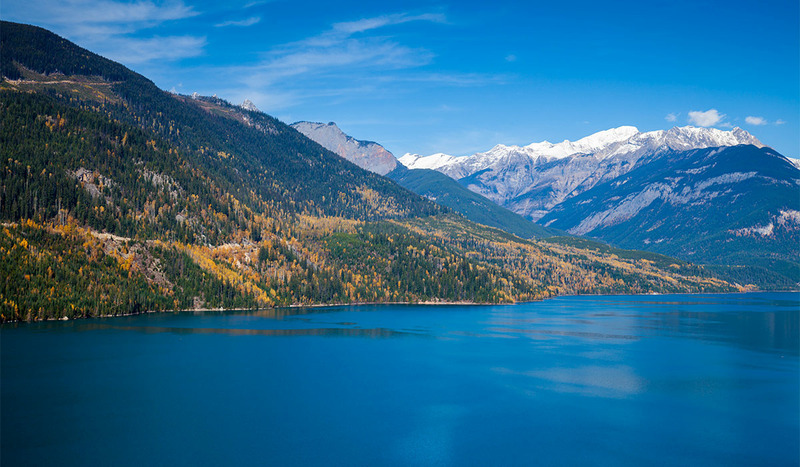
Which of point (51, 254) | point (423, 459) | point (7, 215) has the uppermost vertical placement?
point (7, 215)

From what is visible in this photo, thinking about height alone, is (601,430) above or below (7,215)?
below

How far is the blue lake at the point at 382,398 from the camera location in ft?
174

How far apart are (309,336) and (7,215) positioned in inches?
3833

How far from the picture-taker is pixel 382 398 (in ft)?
239

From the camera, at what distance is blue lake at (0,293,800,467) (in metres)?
53.1

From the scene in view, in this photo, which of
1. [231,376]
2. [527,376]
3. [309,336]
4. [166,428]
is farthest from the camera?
[309,336]

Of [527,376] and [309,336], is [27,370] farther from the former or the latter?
[527,376]

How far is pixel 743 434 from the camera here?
5962cm

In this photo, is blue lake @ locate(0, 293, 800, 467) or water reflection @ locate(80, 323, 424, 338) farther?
water reflection @ locate(80, 323, 424, 338)

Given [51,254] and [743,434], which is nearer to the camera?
[743,434]

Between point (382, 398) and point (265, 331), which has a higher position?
point (265, 331)

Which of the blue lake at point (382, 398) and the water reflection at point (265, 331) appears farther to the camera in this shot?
the water reflection at point (265, 331)

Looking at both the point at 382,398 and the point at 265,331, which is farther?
the point at 265,331

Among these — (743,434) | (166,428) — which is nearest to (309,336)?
(166,428)
